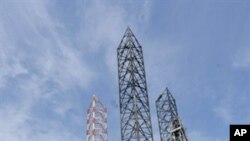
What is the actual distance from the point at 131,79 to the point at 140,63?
12.7 ft

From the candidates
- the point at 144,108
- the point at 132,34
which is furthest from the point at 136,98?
the point at 132,34

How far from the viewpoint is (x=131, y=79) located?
64000 millimetres

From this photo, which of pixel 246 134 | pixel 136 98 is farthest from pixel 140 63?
pixel 246 134

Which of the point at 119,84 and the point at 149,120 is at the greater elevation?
the point at 119,84

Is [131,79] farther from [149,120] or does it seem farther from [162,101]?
[162,101]

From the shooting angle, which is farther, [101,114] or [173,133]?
[101,114]

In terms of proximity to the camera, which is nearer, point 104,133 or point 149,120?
point 149,120

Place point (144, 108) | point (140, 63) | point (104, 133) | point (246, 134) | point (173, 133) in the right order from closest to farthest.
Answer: point (246, 134)
point (173, 133)
point (144, 108)
point (140, 63)
point (104, 133)

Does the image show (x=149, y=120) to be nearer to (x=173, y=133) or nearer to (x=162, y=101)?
(x=173, y=133)

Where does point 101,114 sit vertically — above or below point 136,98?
above

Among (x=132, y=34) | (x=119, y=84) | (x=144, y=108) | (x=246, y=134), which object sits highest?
(x=132, y=34)

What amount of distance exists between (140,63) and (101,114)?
26.0m

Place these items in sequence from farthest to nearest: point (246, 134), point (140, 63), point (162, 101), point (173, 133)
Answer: point (162, 101), point (140, 63), point (173, 133), point (246, 134)

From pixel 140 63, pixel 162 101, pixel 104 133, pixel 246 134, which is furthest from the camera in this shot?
pixel 104 133
